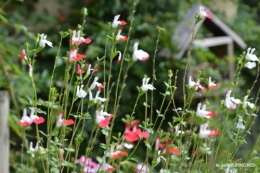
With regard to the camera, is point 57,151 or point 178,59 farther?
point 178,59

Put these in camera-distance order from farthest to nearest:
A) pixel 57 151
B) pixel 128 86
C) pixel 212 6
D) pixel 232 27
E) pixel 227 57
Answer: pixel 212 6, pixel 232 27, pixel 227 57, pixel 128 86, pixel 57 151

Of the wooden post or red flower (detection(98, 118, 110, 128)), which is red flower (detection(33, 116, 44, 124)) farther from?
the wooden post

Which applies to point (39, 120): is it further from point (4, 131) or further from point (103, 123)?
point (4, 131)

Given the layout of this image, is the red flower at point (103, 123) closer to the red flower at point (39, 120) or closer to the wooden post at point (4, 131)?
the red flower at point (39, 120)

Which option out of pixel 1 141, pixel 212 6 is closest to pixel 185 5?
pixel 212 6

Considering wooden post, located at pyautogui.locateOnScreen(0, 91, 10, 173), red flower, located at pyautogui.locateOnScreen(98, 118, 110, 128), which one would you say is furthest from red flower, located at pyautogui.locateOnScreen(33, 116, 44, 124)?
wooden post, located at pyautogui.locateOnScreen(0, 91, 10, 173)

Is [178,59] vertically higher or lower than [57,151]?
higher

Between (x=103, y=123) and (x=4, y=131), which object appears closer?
(x=103, y=123)

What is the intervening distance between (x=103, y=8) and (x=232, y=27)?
1401mm

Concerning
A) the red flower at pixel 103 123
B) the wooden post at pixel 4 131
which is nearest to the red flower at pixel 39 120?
the red flower at pixel 103 123

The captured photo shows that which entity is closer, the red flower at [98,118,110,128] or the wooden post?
the red flower at [98,118,110,128]

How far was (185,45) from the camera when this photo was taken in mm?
3199

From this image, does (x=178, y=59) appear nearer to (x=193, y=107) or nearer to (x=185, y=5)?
(x=193, y=107)

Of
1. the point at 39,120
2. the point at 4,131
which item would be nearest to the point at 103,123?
the point at 39,120
